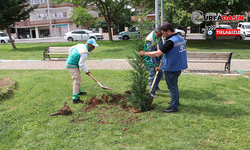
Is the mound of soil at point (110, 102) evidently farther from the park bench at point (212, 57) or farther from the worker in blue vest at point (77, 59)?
the park bench at point (212, 57)

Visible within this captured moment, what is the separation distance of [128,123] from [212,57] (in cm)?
569

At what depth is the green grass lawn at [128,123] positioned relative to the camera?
10.5 ft

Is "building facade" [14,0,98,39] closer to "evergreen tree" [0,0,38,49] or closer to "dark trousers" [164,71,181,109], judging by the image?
"evergreen tree" [0,0,38,49]

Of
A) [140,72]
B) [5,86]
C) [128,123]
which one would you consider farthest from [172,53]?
[5,86]

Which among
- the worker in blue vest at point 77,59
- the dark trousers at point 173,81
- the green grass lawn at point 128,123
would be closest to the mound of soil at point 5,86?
the green grass lawn at point 128,123

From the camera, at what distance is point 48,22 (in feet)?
139

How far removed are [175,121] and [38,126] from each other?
2.65 m

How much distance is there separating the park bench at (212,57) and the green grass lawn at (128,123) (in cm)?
226

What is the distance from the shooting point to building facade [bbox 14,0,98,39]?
41844 millimetres

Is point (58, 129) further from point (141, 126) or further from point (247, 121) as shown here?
point (247, 121)

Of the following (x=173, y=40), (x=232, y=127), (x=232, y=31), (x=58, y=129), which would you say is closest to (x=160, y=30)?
(x=173, y=40)

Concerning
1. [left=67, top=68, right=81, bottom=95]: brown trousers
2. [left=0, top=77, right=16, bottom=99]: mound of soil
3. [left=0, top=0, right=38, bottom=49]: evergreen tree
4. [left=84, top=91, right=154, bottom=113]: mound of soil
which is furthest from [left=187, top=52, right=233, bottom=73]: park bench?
[left=0, top=0, right=38, bottom=49]: evergreen tree

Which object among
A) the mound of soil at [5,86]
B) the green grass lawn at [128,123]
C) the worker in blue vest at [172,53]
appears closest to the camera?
the green grass lawn at [128,123]

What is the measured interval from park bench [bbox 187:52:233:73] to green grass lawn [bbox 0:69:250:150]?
7.41 ft
